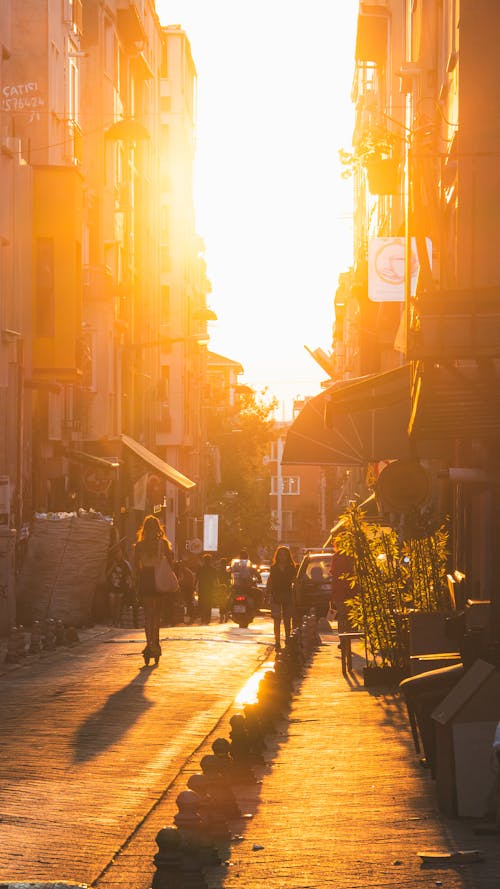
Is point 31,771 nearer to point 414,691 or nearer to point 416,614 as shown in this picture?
point 414,691

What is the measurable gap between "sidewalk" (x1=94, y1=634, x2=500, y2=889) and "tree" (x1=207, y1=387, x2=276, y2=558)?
76045 millimetres

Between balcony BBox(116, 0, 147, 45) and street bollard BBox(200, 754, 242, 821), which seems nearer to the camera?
street bollard BBox(200, 754, 242, 821)

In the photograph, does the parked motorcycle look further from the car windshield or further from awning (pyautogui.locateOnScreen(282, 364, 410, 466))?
awning (pyautogui.locateOnScreen(282, 364, 410, 466))

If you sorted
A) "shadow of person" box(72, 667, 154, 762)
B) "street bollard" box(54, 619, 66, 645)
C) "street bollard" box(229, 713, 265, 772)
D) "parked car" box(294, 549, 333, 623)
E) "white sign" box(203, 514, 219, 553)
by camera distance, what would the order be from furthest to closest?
1. "white sign" box(203, 514, 219, 553)
2. "parked car" box(294, 549, 333, 623)
3. "street bollard" box(54, 619, 66, 645)
4. "shadow of person" box(72, 667, 154, 762)
5. "street bollard" box(229, 713, 265, 772)

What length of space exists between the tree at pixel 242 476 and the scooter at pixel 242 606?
5261cm

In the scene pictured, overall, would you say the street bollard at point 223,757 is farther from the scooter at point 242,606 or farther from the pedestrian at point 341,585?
the scooter at point 242,606

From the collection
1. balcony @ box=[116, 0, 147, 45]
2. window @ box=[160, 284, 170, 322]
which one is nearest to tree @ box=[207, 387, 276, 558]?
window @ box=[160, 284, 170, 322]

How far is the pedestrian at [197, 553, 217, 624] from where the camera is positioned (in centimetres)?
3497

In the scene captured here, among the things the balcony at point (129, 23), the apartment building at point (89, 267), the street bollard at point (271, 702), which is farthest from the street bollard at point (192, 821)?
the balcony at point (129, 23)

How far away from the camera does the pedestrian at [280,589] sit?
25.5 meters

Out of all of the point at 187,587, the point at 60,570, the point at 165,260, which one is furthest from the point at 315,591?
the point at 165,260

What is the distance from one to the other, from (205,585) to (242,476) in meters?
58.7

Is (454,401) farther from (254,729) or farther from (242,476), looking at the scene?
(242,476)

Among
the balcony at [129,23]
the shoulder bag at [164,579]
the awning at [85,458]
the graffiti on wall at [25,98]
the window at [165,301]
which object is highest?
the balcony at [129,23]
